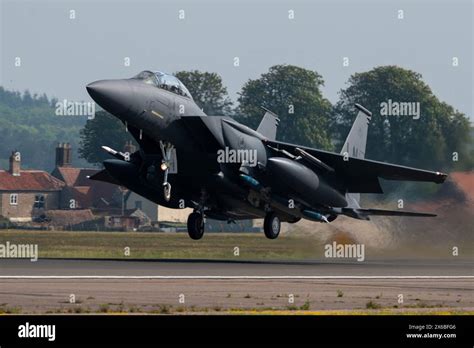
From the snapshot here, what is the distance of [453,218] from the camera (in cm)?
3444

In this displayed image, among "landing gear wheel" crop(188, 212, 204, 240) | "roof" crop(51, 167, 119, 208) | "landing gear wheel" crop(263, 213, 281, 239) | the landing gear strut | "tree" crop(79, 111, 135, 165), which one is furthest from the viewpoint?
"roof" crop(51, 167, 119, 208)

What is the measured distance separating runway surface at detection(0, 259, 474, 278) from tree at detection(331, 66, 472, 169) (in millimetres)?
10621

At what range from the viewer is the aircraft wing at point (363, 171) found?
99.6 ft

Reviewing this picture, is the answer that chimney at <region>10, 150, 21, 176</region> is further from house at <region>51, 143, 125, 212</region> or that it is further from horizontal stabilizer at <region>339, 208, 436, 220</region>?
horizontal stabilizer at <region>339, 208, 436, 220</region>

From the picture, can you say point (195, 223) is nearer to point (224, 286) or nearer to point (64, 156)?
point (224, 286)

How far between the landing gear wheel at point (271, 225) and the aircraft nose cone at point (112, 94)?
6.55m

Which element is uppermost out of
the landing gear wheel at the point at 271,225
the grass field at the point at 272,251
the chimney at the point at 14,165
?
the chimney at the point at 14,165

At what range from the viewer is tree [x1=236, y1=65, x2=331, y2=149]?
204 feet

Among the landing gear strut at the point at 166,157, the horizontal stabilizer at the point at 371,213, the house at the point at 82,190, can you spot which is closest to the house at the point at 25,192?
the house at the point at 82,190

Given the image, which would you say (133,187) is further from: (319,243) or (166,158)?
(319,243)

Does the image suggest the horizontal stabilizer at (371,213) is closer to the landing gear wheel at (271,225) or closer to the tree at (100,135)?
the landing gear wheel at (271,225)

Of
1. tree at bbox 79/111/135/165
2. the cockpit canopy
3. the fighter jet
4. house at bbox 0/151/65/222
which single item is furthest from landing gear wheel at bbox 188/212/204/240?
tree at bbox 79/111/135/165
